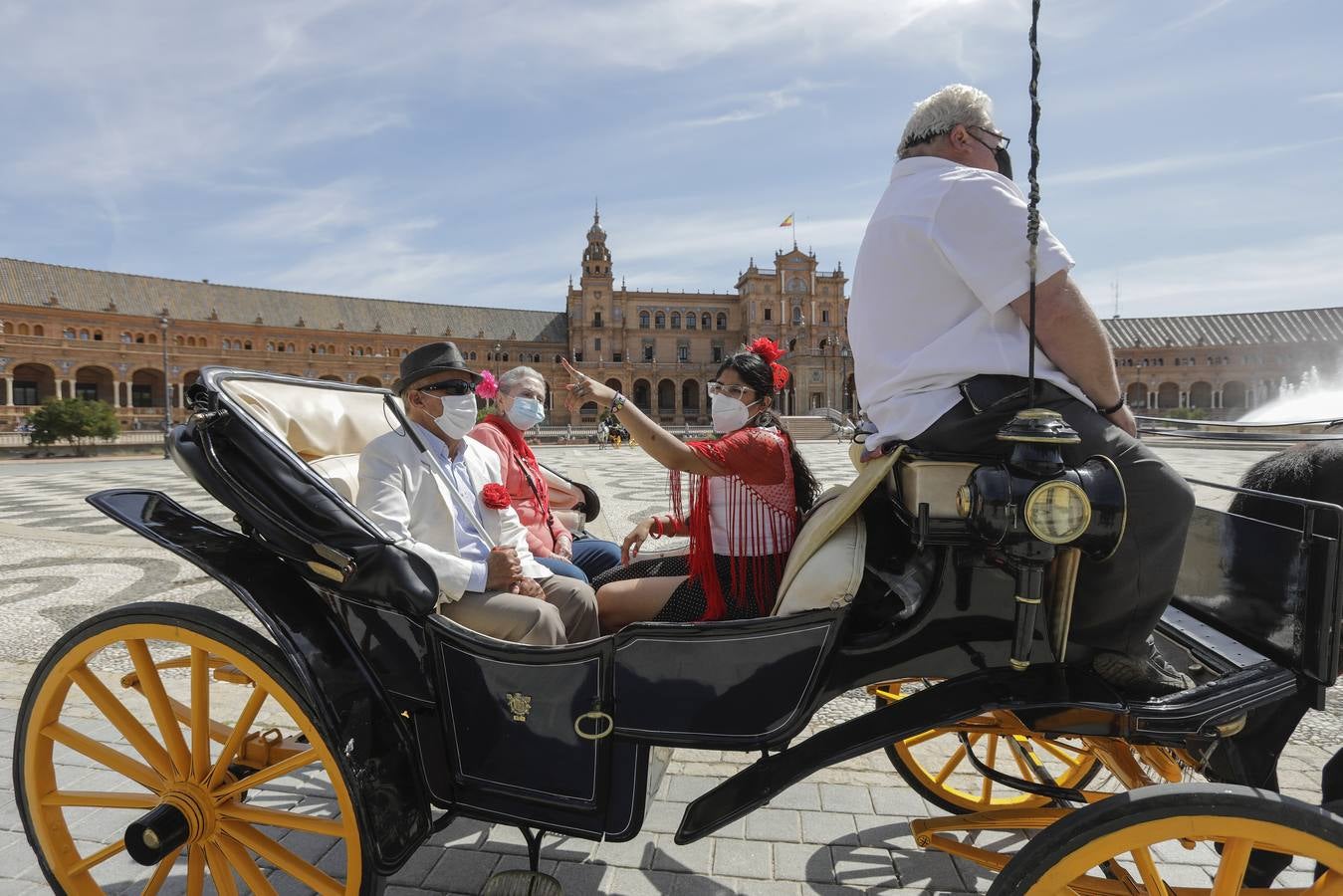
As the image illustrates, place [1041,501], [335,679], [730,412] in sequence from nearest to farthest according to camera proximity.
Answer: [1041,501] → [335,679] → [730,412]

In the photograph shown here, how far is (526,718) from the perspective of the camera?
70.7 inches

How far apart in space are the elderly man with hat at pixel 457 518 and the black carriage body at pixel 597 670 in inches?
9.0

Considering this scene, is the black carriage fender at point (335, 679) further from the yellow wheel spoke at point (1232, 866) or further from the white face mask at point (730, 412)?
the yellow wheel spoke at point (1232, 866)

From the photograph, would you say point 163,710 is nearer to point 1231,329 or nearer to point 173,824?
point 173,824

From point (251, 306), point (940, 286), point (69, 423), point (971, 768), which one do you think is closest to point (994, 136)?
point (940, 286)

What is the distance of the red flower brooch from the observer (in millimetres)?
2707

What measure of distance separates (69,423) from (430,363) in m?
30.3

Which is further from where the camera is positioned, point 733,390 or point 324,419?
point 324,419

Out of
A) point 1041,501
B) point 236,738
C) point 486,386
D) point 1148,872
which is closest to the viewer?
point 1041,501

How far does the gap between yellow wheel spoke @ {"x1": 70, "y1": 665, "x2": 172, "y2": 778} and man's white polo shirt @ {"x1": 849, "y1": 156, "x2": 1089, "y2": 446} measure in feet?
6.84

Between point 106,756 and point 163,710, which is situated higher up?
point 163,710

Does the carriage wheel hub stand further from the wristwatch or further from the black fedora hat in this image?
the wristwatch

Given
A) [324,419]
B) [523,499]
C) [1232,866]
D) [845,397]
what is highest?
[845,397]

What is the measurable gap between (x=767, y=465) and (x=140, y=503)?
183 cm
